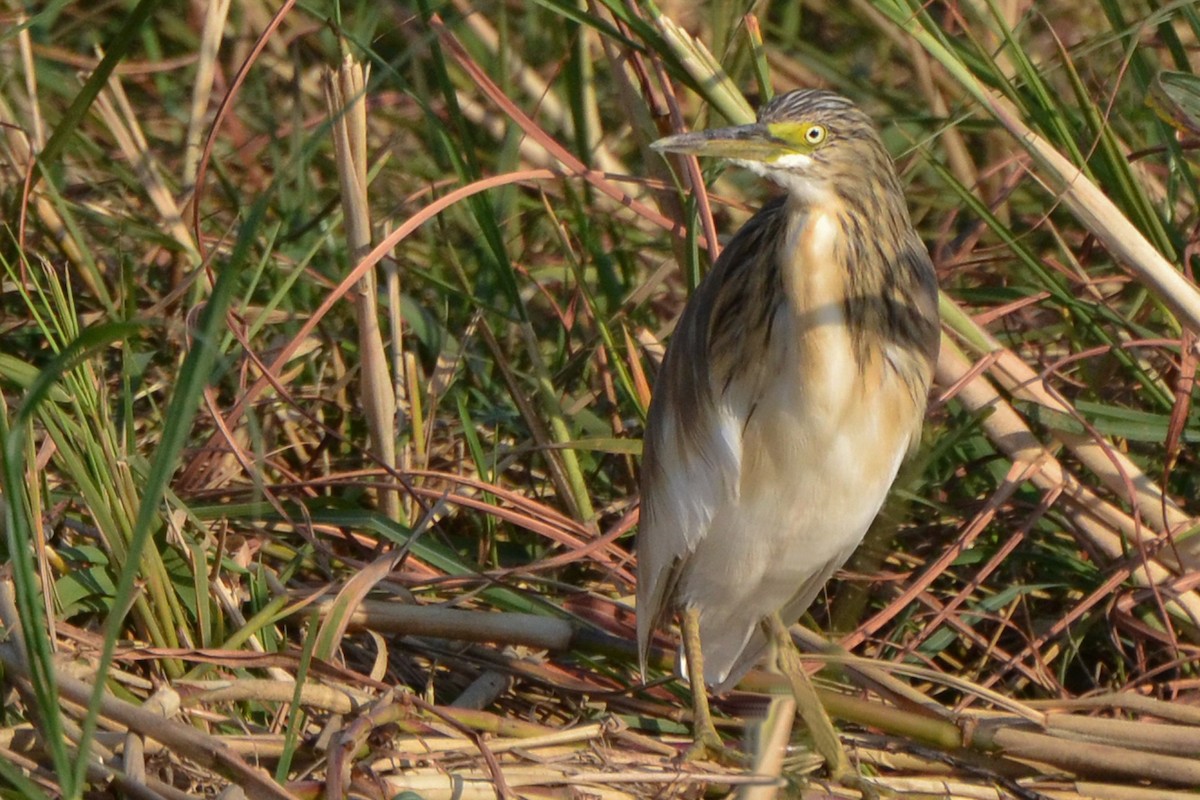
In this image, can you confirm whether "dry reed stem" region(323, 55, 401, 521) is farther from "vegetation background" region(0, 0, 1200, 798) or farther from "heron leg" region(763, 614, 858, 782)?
"heron leg" region(763, 614, 858, 782)

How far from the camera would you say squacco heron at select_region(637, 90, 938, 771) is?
2213 millimetres

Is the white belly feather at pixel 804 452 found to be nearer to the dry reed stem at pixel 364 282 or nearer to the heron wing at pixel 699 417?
the heron wing at pixel 699 417

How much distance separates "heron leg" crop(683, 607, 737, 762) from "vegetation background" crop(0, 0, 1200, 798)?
2.1 inches

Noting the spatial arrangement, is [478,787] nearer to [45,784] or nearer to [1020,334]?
[45,784]

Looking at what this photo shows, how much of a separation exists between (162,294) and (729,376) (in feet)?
4.19

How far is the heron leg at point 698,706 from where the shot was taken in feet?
7.47

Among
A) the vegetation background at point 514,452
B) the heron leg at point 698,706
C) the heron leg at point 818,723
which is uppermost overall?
the vegetation background at point 514,452

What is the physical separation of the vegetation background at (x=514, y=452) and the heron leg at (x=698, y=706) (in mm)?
52

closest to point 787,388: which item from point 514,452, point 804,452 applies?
point 804,452

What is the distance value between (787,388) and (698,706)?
1.51 ft

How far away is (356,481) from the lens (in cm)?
263

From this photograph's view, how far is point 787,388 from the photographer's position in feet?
7.66

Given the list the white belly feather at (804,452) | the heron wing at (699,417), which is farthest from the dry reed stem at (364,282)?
the white belly feather at (804,452)

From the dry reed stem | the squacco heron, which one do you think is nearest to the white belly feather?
the squacco heron
